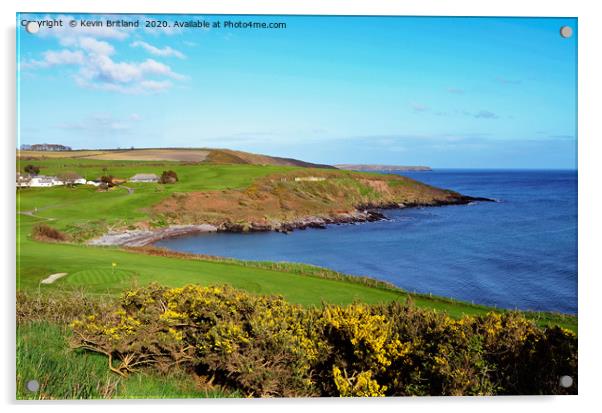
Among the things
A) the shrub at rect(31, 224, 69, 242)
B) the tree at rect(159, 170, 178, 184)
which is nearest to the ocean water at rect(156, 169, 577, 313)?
the tree at rect(159, 170, 178, 184)

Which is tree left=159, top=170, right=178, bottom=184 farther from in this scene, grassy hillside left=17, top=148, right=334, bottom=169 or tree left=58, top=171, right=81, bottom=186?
tree left=58, top=171, right=81, bottom=186

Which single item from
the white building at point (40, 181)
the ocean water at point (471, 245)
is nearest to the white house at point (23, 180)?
the white building at point (40, 181)

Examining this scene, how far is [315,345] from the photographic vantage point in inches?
206

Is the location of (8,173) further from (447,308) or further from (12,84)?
(447,308)

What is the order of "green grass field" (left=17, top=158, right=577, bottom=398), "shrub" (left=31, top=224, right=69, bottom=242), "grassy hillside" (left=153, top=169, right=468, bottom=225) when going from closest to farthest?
"green grass field" (left=17, top=158, right=577, bottom=398), "shrub" (left=31, top=224, right=69, bottom=242), "grassy hillside" (left=153, top=169, right=468, bottom=225)

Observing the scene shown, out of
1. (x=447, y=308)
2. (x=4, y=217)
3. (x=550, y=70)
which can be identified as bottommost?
(x=447, y=308)

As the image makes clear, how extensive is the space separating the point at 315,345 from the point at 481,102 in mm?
3521

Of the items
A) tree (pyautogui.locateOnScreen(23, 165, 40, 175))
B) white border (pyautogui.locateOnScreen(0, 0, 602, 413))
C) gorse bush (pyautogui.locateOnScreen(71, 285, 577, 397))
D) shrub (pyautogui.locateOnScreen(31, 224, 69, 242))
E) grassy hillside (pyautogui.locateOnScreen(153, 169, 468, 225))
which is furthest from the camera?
grassy hillside (pyautogui.locateOnScreen(153, 169, 468, 225))

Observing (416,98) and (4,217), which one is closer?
(4,217)

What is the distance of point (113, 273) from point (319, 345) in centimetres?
263

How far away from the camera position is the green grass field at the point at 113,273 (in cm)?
533

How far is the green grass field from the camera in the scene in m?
5.33

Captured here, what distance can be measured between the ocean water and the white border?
28 centimetres
